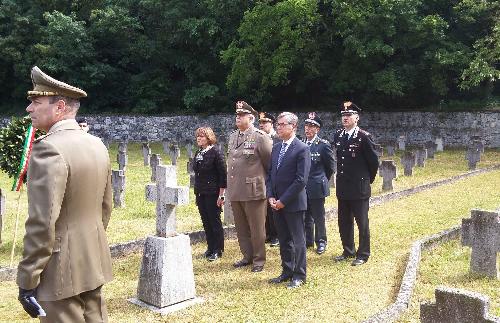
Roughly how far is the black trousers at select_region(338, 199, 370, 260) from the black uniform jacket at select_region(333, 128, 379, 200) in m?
0.13

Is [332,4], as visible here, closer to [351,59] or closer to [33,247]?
[351,59]

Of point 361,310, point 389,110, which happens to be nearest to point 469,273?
point 361,310

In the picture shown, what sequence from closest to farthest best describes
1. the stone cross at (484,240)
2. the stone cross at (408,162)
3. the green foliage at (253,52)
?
the stone cross at (484,240) < the stone cross at (408,162) < the green foliage at (253,52)

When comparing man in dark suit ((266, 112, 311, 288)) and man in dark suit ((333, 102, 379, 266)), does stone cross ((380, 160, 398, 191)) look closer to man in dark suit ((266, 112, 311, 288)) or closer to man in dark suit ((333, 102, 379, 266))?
man in dark suit ((333, 102, 379, 266))

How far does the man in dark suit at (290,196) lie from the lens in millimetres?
5977

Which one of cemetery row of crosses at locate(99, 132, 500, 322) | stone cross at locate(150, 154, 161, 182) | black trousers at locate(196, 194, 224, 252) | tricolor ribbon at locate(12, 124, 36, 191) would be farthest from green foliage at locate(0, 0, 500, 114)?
tricolor ribbon at locate(12, 124, 36, 191)

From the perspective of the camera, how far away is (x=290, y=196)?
19.5 feet

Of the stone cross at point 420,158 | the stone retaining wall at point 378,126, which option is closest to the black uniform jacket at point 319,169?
the stone cross at point 420,158

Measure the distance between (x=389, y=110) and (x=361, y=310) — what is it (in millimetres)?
24962

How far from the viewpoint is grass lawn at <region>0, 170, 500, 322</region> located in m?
5.14

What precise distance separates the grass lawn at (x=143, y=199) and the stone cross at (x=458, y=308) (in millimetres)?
5768

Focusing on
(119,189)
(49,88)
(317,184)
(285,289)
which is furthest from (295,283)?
(119,189)

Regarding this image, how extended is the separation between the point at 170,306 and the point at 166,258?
504 millimetres

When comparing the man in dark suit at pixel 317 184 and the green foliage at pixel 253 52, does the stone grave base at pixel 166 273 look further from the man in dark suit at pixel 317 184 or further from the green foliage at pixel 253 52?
the green foliage at pixel 253 52
